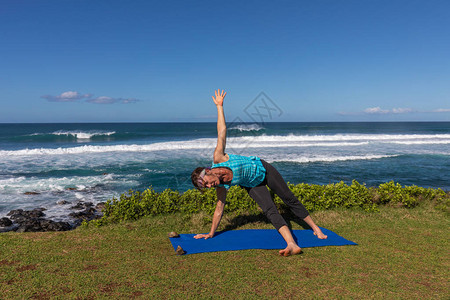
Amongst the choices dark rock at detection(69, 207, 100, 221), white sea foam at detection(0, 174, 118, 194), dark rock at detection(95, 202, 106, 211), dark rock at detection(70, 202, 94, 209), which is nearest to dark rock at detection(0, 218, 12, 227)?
dark rock at detection(69, 207, 100, 221)

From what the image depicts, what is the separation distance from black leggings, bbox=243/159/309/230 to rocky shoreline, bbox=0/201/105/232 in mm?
4959

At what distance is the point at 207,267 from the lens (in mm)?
4363

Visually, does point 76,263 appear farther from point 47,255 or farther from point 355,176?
point 355,176

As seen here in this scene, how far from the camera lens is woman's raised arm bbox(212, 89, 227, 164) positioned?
4.84 meters

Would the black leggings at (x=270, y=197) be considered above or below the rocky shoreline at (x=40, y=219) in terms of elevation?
above

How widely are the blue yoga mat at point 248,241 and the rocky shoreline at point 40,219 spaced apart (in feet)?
12.7

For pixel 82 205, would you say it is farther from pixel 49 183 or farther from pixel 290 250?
pixel 290 250

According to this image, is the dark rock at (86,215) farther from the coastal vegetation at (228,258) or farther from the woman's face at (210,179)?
the woman's face at (210,179)

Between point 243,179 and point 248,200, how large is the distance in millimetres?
2015

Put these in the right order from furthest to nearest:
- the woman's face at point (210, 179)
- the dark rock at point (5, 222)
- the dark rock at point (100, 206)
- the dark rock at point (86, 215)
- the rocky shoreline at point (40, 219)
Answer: the dark rock at point (100, 206), the dark rock at point (86, 215), the dark rock at point (5, 222), the rocky shoreline at point (40, 219), the woman's face at point (210, 179)

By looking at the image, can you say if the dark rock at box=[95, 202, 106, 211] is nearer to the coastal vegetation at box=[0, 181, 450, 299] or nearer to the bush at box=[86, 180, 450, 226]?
the bush at box=[86, 180, 450, 226]

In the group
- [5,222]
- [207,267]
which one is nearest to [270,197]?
[207,267]

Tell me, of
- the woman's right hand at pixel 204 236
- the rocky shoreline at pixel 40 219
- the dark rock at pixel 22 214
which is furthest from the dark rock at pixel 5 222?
the woman's right hand at pixel 204 236

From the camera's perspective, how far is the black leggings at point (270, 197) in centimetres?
506
